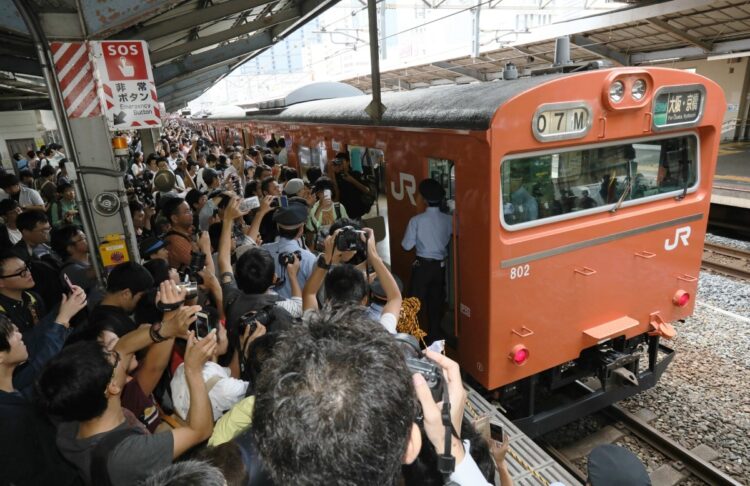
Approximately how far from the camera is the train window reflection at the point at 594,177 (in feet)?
10.3

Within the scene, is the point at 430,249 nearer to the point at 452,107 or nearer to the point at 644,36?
the point at 452,107

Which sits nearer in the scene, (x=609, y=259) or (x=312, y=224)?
(x=609, y=259)

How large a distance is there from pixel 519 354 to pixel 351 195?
11.9 feet

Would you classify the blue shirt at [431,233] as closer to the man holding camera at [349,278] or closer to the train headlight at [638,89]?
the man holding camera at [349,278]

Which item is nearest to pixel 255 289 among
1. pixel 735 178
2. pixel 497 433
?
pixel 497 433

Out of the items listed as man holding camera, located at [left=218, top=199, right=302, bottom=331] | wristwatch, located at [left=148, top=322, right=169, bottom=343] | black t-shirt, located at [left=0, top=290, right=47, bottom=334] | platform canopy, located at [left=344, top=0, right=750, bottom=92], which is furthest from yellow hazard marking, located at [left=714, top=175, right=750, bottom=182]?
black t-shirt, located at [left=0, top=290, right=47, bottom=334]

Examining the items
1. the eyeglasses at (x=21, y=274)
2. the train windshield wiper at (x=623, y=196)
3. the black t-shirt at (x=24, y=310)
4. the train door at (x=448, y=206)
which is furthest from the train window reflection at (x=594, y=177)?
the black t-shirt at (x=24, y=310)

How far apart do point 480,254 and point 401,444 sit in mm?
2296

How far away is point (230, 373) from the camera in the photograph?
2.40 meters

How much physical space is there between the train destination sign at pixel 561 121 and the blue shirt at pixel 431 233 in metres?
1.01

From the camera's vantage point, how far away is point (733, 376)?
4465 millimetres

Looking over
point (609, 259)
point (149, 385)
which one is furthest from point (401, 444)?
point (609, 259)

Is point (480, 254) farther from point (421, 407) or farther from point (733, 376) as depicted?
point (733, 376)

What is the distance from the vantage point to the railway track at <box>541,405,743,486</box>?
3.33 meters
